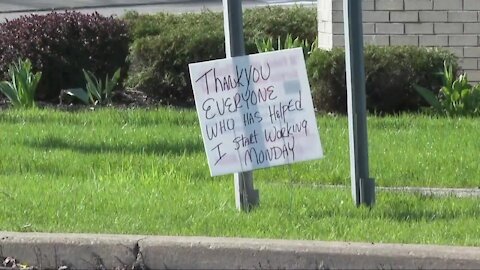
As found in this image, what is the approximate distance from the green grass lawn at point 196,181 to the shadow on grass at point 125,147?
1 centimetres

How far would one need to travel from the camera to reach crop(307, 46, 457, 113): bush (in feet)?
36.1

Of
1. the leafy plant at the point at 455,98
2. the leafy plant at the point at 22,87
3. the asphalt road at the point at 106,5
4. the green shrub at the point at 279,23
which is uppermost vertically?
the green shrub at the point at 279,23

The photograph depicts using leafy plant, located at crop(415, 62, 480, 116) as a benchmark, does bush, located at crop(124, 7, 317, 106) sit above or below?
above

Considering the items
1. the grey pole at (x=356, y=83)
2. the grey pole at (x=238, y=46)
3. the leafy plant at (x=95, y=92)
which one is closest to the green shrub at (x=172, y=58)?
the leafy plant at (x=95, y=92)

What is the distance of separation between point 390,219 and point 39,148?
11.2 ft

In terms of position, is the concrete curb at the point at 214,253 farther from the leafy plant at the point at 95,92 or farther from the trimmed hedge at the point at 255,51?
the leafy plant at the point at 95,92

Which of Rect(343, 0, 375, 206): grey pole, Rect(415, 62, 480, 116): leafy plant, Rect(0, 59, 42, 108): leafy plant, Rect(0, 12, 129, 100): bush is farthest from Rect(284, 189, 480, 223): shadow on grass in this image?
Rect(0, 12, 129, 100): bush

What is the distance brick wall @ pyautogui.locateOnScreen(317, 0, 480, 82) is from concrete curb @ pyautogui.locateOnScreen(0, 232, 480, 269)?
624cm

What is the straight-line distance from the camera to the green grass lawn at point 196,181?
6.68 m

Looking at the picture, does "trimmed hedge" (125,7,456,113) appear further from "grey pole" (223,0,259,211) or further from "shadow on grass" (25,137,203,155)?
"grey pole" (223,0,259,211)

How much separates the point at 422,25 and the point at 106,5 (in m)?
15.7

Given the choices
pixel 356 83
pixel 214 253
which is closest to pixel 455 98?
pixel 356 83

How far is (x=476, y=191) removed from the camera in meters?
7.75

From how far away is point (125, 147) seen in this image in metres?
9.13
